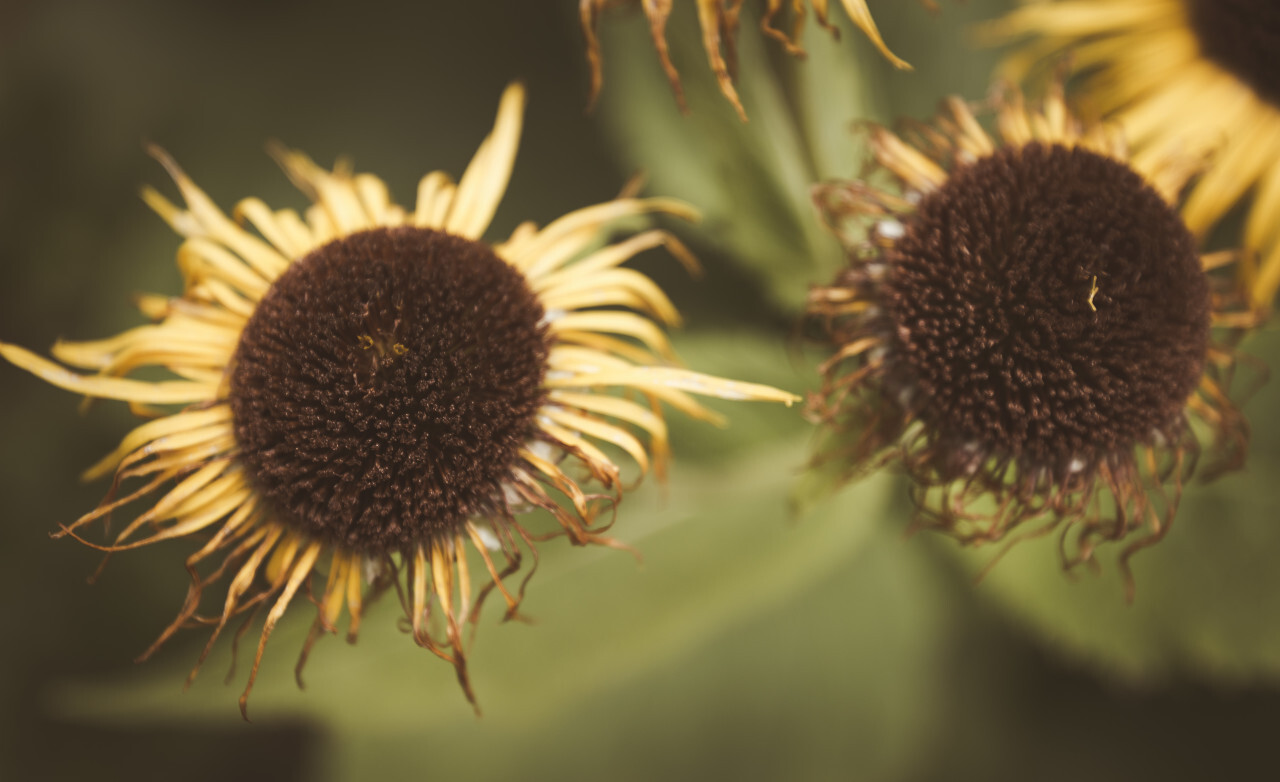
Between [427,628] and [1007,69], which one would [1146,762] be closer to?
[1007,69]

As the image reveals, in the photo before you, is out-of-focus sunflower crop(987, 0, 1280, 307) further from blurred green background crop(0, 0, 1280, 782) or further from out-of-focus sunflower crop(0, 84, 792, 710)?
out-of-focus sunflower crop(0, 84, 792, 710)

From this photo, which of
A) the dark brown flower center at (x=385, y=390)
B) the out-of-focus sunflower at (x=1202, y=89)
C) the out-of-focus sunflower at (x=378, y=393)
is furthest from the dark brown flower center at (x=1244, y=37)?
the dark brown flower center at (x=385, y=390)

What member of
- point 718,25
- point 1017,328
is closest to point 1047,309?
point 1017,328

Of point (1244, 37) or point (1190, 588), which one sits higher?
point (1244, 37)

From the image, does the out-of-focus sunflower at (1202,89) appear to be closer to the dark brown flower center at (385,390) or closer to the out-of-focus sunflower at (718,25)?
the out-of-focus sunflower at (718,25)

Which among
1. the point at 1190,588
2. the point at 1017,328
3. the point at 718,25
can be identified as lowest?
the point at 1190,588

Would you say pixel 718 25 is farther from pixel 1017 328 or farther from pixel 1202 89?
pixel 1202 89

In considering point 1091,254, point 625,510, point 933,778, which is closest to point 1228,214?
point 1091,254
